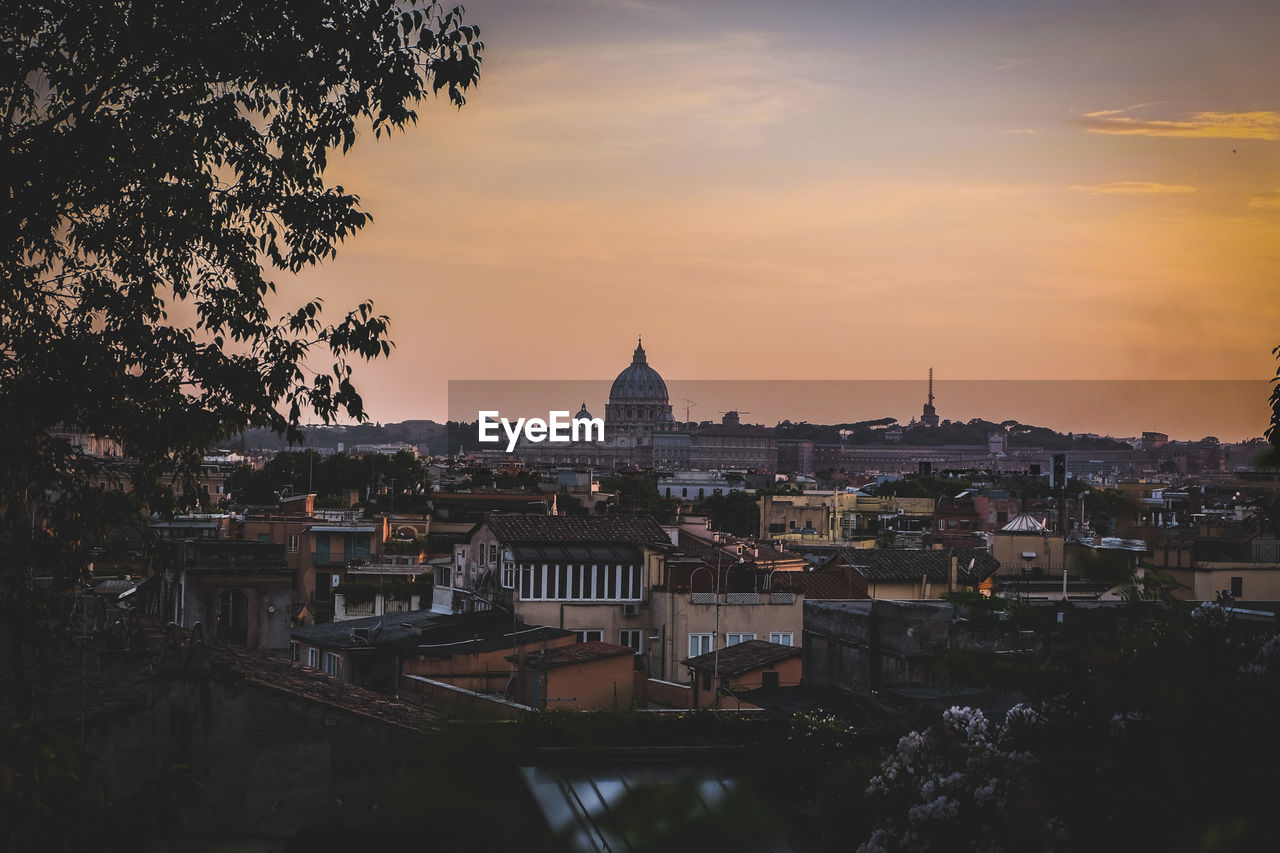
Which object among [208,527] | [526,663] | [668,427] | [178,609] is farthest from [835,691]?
[668,427]

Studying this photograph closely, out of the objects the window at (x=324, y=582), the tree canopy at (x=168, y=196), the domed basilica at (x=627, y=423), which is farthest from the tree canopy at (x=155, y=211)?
the domed basilica at (x=627, y=423)

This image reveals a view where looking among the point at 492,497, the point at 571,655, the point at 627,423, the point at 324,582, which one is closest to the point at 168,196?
the point at 571,655

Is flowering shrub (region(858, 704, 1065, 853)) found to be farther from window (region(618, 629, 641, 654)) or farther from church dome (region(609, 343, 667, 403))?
church dome (region(609, 343, 667, 403))

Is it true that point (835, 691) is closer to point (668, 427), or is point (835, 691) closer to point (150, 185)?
point (150, 185)

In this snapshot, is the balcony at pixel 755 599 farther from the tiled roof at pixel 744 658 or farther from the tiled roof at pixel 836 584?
the tiled roof at pixel 836 584

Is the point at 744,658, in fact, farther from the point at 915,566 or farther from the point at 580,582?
the point at 915,566

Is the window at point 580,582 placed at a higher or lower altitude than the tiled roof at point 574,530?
lower

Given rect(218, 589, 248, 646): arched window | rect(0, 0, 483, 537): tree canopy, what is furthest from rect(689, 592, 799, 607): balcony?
rect(0, 0, 483, 537): tree canopy
